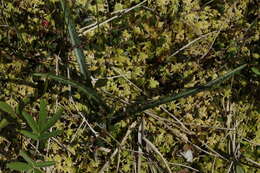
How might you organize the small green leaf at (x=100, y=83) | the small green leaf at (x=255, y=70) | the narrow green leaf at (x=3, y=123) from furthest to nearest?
the small green leaf at (x=255, y=70) < the small green leaf at (x=100, y=83) < the narrow green leaf at (x=3, y=123)

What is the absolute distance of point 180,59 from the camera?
6.67 ft

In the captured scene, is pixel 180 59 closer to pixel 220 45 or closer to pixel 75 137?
pixel 220 45

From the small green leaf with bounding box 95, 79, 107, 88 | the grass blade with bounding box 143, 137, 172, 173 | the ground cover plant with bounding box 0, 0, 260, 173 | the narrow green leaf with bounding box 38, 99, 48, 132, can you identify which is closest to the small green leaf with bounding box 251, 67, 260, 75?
the ground cover plant with bounding box 0, 0, 260, 173

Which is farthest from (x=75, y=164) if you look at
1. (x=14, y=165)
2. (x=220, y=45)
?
(x=220, y=45)

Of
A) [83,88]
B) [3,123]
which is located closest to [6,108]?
[3,123]

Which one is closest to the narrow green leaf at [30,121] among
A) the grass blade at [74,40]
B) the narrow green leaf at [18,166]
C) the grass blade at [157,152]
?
the narrow green leaf at [18,166]

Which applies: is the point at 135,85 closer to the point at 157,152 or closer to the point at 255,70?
the point at 157,152

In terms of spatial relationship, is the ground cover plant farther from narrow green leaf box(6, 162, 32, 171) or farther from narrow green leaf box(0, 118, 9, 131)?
narrow green leaf box(6, 162, 32, 171)

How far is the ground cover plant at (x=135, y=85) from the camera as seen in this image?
71.4 inches

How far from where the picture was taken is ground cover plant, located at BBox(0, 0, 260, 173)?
1.81 m

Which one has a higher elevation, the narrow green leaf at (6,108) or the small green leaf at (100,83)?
the small green leaf at (100,83)

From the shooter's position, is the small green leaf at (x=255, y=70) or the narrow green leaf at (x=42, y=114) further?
the small green leaf at (x=255, y=70)

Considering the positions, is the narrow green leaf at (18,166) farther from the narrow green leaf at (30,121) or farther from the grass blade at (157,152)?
the grass blade at (157,152)

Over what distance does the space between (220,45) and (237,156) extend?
608 mm
